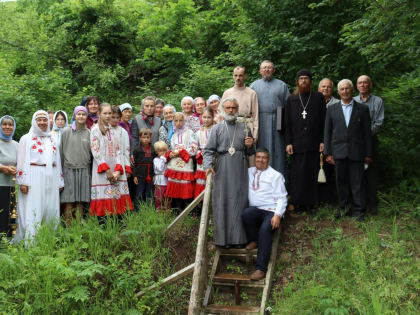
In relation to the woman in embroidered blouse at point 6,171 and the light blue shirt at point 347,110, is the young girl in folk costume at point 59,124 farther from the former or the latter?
the light blue shirt at point 347,110

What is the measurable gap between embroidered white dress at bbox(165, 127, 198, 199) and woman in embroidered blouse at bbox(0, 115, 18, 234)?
7.65ft

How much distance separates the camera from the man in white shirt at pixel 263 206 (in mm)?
5421

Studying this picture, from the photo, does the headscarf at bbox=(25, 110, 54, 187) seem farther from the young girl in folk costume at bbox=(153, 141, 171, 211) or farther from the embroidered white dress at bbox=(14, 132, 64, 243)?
the young girl in folk costume at bbox=(153, 141, 171, 211)

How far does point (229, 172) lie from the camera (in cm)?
574

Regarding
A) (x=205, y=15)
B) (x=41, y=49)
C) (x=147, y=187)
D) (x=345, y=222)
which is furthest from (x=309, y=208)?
(x=41, y=49)

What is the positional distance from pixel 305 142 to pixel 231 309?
2621mm

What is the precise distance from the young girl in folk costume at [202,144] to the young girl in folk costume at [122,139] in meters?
1.08

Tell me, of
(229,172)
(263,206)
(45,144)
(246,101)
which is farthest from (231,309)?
(45,144)

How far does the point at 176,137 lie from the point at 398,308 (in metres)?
4.13

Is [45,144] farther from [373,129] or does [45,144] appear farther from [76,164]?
[373,129]

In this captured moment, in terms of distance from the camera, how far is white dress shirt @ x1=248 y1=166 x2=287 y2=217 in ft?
18.5

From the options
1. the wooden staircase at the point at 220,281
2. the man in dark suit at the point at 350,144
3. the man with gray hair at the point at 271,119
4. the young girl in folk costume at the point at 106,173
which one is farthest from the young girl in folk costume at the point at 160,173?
the man in dark suit at the point at 350,144

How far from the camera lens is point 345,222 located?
6145 millimetres

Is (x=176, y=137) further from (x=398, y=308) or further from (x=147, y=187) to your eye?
(x=398, y=308)
